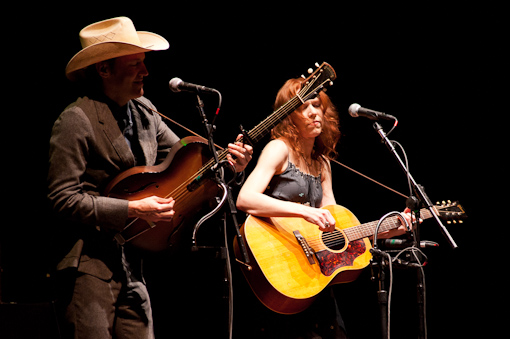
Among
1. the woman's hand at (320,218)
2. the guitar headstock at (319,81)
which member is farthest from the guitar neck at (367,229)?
the guitar headstock at (319,81)

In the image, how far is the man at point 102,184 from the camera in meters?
2.33

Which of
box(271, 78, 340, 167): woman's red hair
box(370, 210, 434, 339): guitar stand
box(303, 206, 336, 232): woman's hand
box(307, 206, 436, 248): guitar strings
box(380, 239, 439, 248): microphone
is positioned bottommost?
box(307, 206, 436, 248): guitar strings

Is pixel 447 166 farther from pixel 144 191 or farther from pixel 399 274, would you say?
pixel 144 191

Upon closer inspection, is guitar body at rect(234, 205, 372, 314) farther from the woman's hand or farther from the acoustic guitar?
the woman's hand

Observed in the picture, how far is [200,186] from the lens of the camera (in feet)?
8.68

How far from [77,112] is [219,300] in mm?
1838

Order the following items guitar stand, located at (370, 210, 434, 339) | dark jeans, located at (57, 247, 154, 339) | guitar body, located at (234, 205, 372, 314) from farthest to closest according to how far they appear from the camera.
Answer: guitar body, located at (234, 205, 372, 314) < guitar stand, located at (370, 210, 434, 339) < dark jeans, located at (57, 247, 154, 339)

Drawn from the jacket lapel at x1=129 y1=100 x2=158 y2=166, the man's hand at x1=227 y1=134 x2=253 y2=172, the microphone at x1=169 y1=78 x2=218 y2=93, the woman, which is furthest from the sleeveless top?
the microphone at x1=169 y1=78 x2=218 y2=93

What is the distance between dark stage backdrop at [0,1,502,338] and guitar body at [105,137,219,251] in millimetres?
1428

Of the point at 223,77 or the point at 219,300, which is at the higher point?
the point at 223,77

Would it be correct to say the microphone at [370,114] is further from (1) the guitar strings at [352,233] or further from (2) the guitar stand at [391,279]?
(1) the guitar strings at [352,233]

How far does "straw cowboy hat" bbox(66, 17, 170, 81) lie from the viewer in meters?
2.58

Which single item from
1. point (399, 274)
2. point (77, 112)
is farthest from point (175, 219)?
point (399, 274)

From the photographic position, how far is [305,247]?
3.33m
